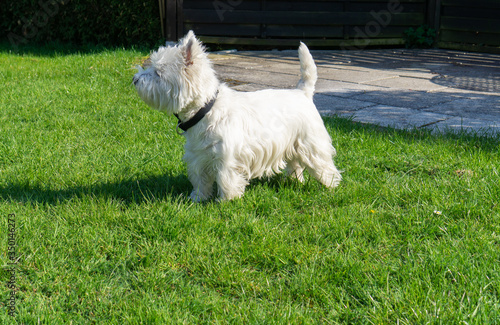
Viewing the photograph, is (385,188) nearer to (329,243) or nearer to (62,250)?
(329,243)

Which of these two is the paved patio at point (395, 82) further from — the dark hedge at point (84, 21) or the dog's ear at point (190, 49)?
the dog's ear at point (190, 49)

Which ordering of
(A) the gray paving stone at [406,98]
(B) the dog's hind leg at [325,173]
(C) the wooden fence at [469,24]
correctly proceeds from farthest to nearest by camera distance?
(C) the wooden fence at [469,24]
(A) the gray paving stone at [406,98]
(B) the dog's hind leg at [325,173]

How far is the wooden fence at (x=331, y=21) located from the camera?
10023 millimetres

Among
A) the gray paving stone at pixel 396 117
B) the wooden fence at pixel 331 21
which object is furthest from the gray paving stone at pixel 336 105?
the wooden fence at pixel 331 21

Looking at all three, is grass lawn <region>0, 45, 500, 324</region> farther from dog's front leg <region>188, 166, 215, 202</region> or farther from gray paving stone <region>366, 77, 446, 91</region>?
gray paving stone <region>366, 77, 446, 91</region>

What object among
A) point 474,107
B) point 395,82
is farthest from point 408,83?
point 474,107

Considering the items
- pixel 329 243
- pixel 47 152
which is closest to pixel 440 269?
pixel 329 243

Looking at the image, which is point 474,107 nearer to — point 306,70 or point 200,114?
point 306,70

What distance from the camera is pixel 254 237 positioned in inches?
112

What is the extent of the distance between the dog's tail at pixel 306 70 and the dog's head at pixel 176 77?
0.82m

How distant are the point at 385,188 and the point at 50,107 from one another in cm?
389

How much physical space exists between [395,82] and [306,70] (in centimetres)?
400


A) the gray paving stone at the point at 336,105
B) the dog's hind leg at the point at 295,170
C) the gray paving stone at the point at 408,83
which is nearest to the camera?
the dog's hind leg at the point at 295,170

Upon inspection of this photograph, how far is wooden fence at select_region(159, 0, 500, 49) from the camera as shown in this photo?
32.9 ft
